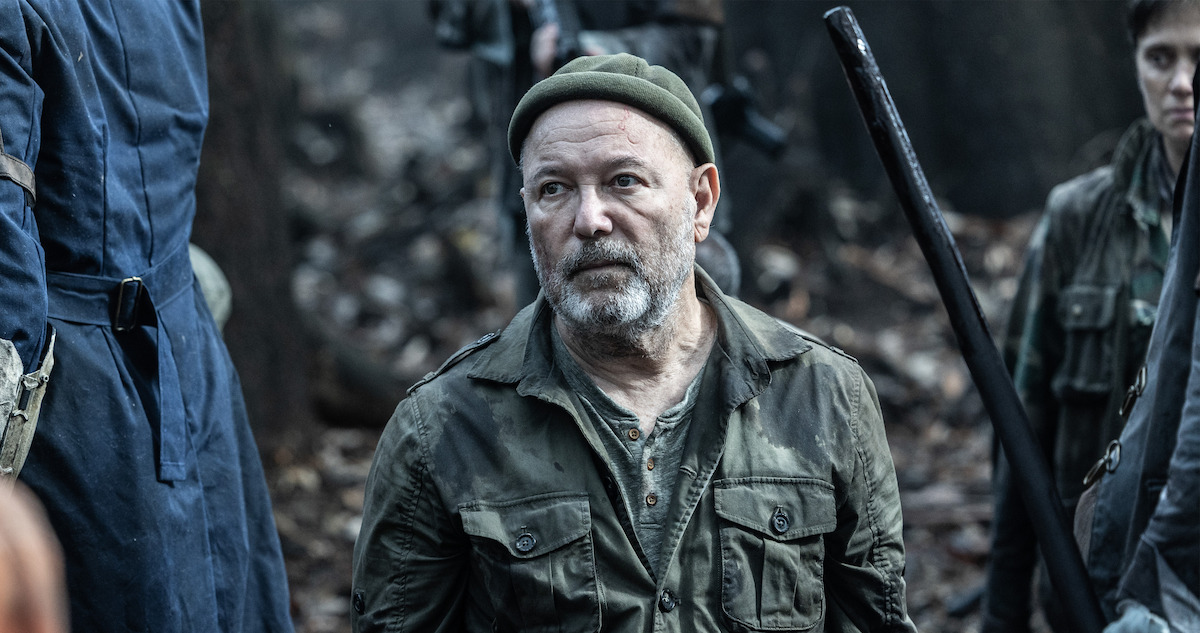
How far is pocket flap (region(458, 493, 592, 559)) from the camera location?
2354 mm

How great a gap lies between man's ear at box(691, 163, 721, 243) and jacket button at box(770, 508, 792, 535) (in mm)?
686

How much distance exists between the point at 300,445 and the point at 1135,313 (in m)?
4.58

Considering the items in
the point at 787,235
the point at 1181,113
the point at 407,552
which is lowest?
the point at 407,552

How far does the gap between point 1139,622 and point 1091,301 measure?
1936 millimetres

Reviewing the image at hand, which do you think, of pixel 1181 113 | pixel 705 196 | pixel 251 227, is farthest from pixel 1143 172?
pixel 251 227

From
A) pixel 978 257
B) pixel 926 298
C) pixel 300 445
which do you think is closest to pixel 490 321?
pixel 300 445

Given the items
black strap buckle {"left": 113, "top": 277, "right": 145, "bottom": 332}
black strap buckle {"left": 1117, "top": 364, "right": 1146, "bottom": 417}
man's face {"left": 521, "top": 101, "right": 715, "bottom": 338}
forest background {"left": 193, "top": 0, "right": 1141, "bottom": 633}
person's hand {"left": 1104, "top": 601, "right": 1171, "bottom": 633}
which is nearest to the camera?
person's hand {"left": 1104, "top": 601, "right": 1171, "bottom": 633}

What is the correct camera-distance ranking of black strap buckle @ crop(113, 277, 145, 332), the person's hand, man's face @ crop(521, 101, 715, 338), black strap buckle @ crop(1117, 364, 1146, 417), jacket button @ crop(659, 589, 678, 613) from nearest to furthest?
the person's hand, jacket button @ crop(659, 589, 678, 613), man's face @ crop(521, 101, 715, 338), black strap buckle @ crop(1117, 364, 1146, 417), black strap buckle @ crop(113, 277, 145, 332)

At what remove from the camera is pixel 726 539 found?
2387 mm

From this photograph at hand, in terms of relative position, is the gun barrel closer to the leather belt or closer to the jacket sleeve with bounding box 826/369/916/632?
the jacket sleeve with bounding box 826/369/916/632

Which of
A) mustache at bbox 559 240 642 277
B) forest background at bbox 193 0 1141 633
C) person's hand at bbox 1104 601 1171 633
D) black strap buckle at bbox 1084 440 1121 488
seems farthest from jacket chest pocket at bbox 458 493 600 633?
forest background at bbox 193 0 1141 633

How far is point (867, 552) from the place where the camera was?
8.35 feet

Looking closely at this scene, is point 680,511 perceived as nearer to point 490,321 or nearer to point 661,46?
point 661,46

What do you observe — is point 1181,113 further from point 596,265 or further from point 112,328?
point 112,328
